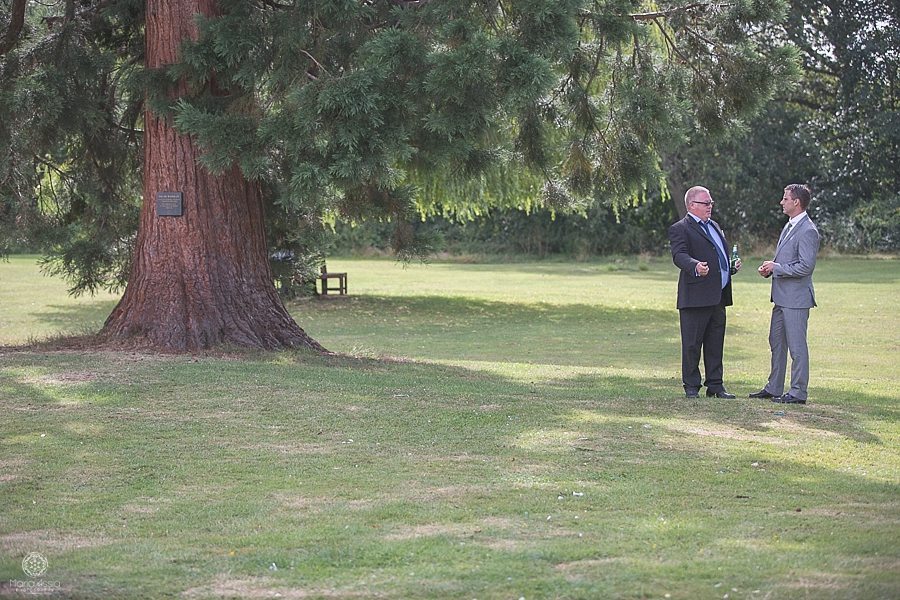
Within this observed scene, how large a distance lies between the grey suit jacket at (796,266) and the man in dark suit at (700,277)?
0.39 metres

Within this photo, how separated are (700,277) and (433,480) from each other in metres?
4.17

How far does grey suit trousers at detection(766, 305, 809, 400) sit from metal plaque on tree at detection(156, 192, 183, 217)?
6.52 m

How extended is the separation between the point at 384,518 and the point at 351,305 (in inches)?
756

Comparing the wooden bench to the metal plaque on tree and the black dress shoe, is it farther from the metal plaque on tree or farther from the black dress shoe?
the black dress shoe

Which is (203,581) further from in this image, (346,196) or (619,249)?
(619,249)

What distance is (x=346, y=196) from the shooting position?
42.5 ft

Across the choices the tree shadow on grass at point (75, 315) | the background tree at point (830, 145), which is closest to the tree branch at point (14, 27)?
the tree shadow on grass at point (75, 315)

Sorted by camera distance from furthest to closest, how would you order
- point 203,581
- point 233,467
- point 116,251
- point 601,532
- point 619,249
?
point 619,249
point 116,251
point 233,467
point 601,532
point 203,581

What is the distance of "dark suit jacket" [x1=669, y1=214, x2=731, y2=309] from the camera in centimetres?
1050

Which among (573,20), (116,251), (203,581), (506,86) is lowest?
(203,581)

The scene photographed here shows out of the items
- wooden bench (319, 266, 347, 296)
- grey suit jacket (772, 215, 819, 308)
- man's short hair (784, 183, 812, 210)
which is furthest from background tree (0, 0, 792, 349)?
wooden bench (319, 266, 347, 296)

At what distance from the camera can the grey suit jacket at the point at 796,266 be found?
10.2 meters

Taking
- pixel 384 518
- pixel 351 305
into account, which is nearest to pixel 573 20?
pixel 384 518

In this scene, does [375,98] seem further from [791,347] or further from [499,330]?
[499,330]
